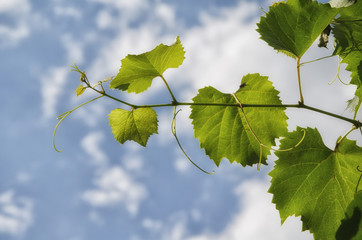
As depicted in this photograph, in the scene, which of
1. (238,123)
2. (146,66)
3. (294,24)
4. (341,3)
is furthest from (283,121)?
(146,66)

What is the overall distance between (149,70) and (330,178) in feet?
3.16

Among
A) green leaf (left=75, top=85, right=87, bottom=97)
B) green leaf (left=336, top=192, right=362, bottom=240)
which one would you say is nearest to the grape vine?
green leaf (left=75, top=85, right=87, bottom=97)

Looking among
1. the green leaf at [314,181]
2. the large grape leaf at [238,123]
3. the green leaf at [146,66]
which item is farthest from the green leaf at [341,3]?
the green leaf at [146,66]

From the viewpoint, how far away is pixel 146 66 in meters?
1.83

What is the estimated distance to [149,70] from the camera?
1.84 meters

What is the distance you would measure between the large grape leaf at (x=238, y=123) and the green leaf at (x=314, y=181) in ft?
0.33

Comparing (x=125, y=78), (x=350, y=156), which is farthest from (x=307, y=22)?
(x=125, y=78)

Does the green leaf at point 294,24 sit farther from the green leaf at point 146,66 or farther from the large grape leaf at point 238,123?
the green leaf at point 146,66

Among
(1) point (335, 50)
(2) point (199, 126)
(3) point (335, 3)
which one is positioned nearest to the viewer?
(3) point (335, 3)

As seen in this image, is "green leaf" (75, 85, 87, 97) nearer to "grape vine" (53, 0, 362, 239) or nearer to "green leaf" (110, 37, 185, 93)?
"grape vine" (53, 0, 362, 239)

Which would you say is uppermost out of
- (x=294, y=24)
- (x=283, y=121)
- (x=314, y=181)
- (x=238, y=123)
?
(x=294, y=24)

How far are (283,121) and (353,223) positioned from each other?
1.75 ft

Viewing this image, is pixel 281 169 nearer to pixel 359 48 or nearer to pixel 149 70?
pixel 359 48

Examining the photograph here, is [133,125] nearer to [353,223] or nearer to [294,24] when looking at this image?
[294,24]
